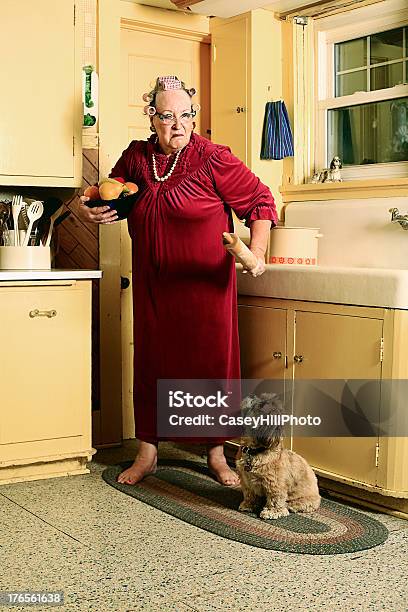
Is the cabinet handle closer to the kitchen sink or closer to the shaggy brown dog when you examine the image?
the kitchen sink

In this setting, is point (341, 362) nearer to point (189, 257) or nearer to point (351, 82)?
point (189, 257)

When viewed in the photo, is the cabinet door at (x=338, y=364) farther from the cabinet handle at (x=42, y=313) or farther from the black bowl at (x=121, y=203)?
the cabinet handle at (x=42, y=313)

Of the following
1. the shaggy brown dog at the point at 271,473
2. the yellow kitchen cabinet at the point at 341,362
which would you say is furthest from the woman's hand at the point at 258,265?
the shaggy brown dog at the point at 271,473

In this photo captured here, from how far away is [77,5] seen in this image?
3.91 m

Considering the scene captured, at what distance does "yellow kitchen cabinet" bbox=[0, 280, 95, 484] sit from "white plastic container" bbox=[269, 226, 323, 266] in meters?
0.97

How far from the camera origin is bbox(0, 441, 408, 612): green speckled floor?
2.49 metres

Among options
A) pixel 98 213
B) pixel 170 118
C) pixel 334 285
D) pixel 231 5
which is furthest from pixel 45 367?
pixel 231 5

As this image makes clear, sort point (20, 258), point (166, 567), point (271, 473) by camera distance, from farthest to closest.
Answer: point (20, 258), point (271, 473), point (166, 567)

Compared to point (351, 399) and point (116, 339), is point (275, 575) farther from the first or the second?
point (116, 339)

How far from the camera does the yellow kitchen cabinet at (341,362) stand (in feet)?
Result: 10.6

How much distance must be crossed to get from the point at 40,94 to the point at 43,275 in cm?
82

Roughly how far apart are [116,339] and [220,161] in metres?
1.34

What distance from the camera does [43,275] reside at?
12.2 ft

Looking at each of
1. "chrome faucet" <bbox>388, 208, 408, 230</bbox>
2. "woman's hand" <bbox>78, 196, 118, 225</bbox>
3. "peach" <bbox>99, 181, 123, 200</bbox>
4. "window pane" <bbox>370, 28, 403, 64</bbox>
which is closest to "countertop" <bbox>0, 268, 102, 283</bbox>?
"woman's hand" <bbox>78, 196, 118, 225</bbox>
